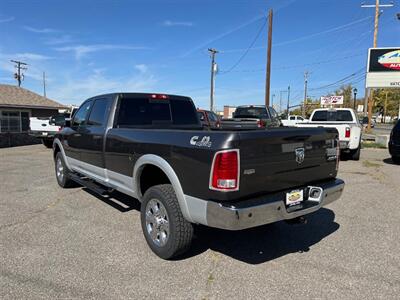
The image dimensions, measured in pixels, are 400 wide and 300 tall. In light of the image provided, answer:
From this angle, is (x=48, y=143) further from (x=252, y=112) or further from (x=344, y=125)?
(x=344, y=125)

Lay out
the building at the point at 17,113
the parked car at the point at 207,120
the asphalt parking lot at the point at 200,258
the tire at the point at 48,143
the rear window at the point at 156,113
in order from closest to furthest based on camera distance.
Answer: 1. the asphalt parking lot at the point at 200,258
2. the rear window at the point at 156,113
3. the parked car at the point at 207,120
4. the tire at the point at 48,143
5. the building at the point at 17,113

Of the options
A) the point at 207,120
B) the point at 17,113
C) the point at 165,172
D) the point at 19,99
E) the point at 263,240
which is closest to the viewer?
the point at 165,172

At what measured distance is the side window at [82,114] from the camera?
5820 mm

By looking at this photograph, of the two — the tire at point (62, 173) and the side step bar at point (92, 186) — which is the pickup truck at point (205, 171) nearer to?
the side step bar at point (92, 186)

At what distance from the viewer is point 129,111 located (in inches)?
194

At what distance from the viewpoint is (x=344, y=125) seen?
10.6m

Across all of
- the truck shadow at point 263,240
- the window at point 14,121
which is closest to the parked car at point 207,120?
the truck shadow at point 263,240

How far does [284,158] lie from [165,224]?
1.52m

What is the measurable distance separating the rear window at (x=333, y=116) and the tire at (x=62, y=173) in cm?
1017

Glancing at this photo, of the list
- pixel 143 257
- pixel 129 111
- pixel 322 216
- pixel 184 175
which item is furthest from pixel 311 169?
pixel 129 111

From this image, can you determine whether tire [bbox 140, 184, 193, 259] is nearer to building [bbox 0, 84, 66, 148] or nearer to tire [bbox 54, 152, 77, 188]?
tire [bbox 54, 152, 77, 188]

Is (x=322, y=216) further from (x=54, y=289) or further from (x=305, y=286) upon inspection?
(x=54, y=289)

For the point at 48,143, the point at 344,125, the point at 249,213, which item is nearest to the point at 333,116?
the point at 344,125

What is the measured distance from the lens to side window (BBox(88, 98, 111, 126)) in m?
5.01
